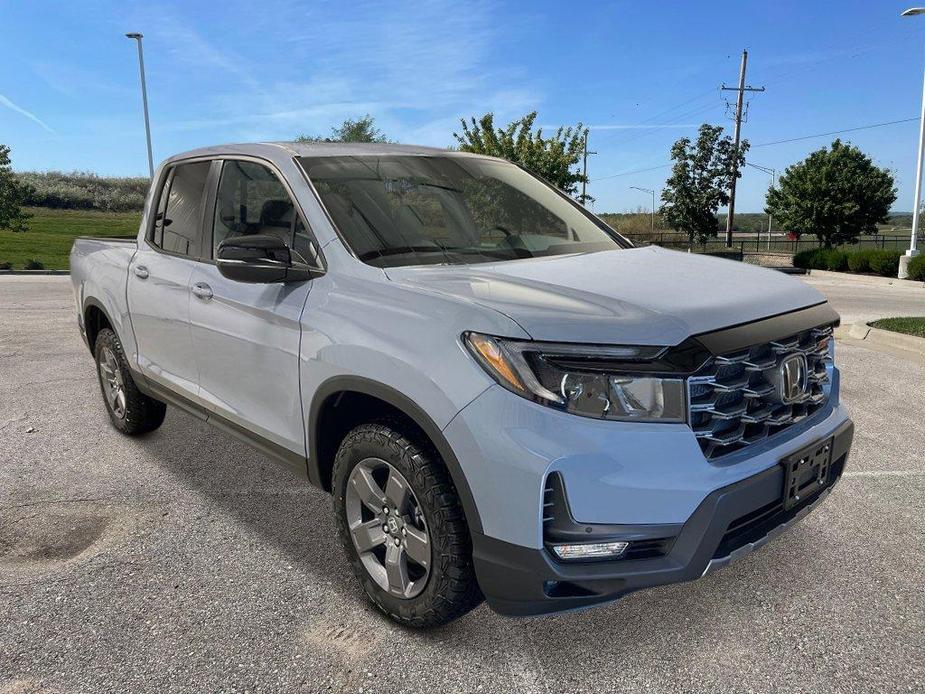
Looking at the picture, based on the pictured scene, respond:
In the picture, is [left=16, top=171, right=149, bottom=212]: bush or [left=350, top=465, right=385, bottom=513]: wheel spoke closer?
[left=350, top=465, right=385, bottom=513]: wheel spoke

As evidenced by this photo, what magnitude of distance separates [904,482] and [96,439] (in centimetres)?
516

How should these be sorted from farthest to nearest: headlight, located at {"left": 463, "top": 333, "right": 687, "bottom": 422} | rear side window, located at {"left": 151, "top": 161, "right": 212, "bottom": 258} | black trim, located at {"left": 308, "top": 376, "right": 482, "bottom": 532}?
1. rear side window, located at {"left": 151, "top": 161, "right": 212, "bottom": 258}
2. black trim, located at {"left": 308, "top": 376, "right": 482, "bottom": 532}
3. headlight, located at {"left": 463, "top": 333, "right": 687, "bottom": 422}

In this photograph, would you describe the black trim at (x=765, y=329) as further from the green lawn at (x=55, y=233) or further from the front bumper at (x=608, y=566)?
the green lawn at (x=55, y=233)

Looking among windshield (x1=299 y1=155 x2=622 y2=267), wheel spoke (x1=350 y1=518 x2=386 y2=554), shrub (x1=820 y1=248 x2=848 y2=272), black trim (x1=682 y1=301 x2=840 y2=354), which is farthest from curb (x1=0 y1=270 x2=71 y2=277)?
shrub (x1=820 y1=248 x2=848 y2=272)

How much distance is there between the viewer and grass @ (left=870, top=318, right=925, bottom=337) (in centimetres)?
892

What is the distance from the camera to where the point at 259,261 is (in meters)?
2.85

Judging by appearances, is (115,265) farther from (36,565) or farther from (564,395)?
(564,395)

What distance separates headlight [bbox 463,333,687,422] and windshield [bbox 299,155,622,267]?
2.88 feet

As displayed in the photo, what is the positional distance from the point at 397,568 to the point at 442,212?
1.57 m

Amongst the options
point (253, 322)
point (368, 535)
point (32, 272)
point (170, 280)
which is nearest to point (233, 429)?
point (253, 322)

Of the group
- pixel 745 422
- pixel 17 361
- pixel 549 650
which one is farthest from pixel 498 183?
pixel 17 361

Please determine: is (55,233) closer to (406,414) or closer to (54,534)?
(54,534)

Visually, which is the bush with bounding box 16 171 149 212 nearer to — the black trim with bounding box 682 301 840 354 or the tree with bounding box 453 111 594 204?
the tree with bounding box 453 111 594 204

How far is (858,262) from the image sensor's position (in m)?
26.7
